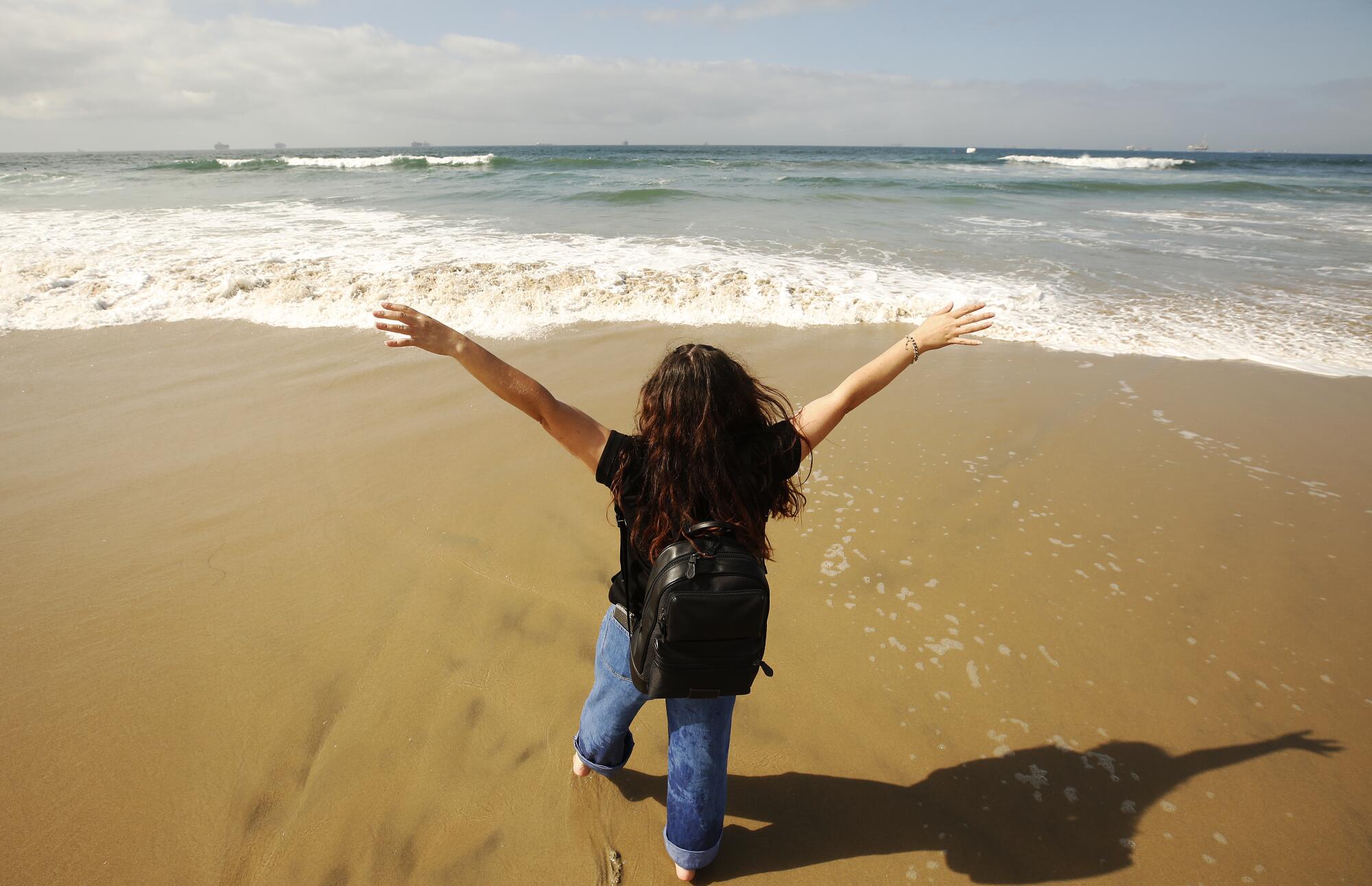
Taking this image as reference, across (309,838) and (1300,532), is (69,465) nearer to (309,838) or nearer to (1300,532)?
(309,838)

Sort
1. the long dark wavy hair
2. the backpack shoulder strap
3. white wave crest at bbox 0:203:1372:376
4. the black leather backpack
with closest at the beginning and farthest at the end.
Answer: the black leather backpack < the long dark wavy hair < the backpack shoulder strap < white wave crest at bbox 0:203:1372:376

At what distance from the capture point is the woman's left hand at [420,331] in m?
1.84

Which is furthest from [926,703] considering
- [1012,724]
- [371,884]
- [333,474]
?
[333,474]

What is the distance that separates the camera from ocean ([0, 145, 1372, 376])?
7.29m

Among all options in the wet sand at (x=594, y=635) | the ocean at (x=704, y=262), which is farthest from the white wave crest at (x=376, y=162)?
the wet sand at (x=594, y=635)

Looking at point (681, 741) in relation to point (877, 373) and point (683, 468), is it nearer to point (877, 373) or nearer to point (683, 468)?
point (683, 468)

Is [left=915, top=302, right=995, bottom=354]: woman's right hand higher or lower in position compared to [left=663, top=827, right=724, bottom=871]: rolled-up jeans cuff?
higher

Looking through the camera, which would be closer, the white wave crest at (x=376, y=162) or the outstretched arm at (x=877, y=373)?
the outstretched arm at (x=877, y=373)

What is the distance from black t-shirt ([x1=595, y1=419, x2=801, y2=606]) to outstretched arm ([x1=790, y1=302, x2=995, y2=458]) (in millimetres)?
88

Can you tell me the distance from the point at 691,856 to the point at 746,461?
1316mm

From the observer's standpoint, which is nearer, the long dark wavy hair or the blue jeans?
the long dark wavy hair

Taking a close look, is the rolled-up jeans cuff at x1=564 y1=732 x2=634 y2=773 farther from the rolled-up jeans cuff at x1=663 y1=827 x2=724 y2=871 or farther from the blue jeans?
the rolled-up jeans cuff at x1=663 y1=827 x2=724 y2=871

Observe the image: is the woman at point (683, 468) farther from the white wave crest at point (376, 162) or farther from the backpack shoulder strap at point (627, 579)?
the white wave crest at point (376, 162)

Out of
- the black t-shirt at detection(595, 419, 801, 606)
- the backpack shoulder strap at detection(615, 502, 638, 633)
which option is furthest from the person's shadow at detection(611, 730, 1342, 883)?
the black t-shirt at detection(595, 419, 801, 606)
